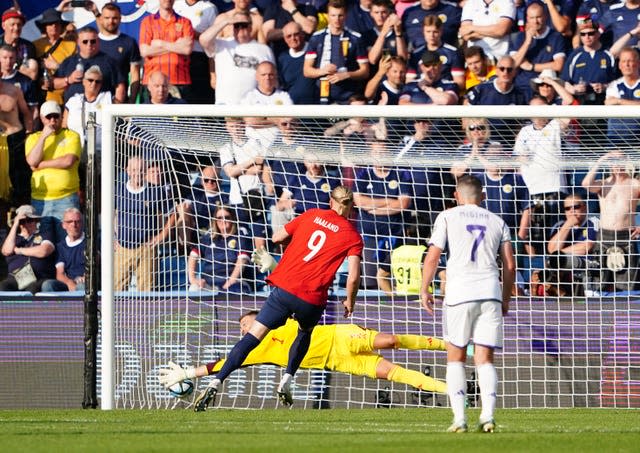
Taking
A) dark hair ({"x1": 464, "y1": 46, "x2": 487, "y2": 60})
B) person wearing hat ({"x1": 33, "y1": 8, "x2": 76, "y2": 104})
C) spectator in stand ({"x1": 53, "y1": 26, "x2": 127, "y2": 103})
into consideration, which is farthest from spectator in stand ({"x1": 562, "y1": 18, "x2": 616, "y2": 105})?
person wearing hat ({"x1": 33, "y1": 8, "x2": 76, "y2": 104})

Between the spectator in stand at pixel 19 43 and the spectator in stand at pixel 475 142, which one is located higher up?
the spectator in stand at pixel 19 43

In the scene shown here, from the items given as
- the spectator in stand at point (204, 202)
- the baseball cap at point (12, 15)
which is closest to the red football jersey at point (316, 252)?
the spectator in stand at point (204, 202)

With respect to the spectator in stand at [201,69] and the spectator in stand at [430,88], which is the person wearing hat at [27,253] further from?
the spectator in stand at [430,88]

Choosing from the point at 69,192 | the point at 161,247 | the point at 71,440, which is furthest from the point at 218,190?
the point at 71,440

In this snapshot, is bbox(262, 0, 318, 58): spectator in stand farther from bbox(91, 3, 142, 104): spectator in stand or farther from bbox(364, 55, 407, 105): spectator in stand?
bbox(91, 3, 142, 104): spectator in stand

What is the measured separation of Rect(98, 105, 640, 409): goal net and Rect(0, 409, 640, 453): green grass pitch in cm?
174

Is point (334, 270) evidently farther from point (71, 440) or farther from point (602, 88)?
point (602, 88)

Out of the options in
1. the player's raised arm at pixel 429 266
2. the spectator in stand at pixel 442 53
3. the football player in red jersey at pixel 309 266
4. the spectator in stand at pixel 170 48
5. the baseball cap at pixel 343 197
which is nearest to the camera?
the player's raised arm at pixel 429 266

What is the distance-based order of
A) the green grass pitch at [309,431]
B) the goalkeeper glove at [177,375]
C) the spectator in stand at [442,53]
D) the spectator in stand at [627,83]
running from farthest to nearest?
1. the spectator in stand at [442,53]
2. the spectator in stand at [627,83]
3. the goalkeeper glove at [177,375]
4. the green grass pitch at [309,431]

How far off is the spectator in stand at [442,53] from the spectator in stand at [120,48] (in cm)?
397

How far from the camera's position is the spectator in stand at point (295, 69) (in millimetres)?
17406

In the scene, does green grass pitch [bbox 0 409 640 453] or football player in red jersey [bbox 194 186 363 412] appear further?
football player in red jersey [bbox 194 186 363 412]

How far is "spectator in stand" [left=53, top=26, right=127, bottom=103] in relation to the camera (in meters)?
17.6

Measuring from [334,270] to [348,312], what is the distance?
475 mm
